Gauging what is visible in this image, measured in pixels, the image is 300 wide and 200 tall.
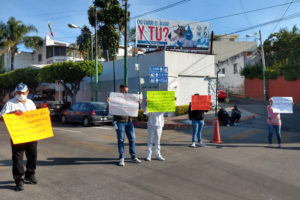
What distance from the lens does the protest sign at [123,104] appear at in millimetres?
6168

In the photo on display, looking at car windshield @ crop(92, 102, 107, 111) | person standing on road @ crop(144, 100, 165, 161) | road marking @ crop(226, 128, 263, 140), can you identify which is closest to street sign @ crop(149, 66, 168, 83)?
car windshield @ crop(92, 102, 107, 111)

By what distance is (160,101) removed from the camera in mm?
6848

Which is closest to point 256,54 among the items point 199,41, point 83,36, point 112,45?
point 199,41

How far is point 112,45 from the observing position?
1218 inches

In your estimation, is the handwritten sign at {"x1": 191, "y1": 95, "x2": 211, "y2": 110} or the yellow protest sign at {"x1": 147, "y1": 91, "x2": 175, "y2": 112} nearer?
the yellow protest sign at {"x1": 147, "y1": 91, "x2": 175, "y2": 112}

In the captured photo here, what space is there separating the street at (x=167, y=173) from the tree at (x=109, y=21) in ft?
77.8

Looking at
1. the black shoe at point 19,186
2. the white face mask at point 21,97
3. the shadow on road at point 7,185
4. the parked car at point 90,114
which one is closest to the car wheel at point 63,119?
the parked car at point 90,114

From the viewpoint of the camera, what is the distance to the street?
14.3ft

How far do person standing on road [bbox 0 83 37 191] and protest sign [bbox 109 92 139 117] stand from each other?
189 centimetres

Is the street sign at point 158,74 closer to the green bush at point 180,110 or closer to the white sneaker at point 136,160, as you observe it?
the green bush at point 180,110

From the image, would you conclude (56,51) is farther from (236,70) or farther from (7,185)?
(7,185)

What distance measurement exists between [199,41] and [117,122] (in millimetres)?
17612

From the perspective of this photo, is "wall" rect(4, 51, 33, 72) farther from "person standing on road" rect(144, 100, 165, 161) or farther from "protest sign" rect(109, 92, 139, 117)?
"person standing on road" rect(144, 100, 165, 161)

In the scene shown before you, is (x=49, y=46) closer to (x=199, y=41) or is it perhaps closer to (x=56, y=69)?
(x=56, y=69)
